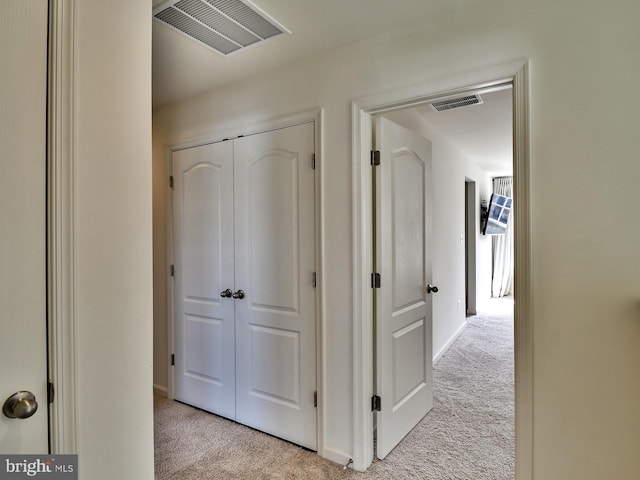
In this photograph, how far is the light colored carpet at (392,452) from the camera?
6.37 feet

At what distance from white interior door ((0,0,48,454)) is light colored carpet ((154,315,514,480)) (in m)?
1.40

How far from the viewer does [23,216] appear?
87 cm

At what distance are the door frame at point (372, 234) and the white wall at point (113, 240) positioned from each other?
113 cm

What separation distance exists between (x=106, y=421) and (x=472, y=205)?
5.69 metres

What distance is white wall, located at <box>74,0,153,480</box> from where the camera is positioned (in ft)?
3.21

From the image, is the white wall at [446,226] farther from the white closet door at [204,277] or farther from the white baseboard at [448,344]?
the white closet door at [204,277]

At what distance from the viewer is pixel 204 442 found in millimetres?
2256

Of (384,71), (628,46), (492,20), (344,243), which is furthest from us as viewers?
(344,243)

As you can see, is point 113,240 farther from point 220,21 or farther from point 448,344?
point 448,344

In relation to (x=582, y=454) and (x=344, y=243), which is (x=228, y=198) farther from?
(x=582, y=454)

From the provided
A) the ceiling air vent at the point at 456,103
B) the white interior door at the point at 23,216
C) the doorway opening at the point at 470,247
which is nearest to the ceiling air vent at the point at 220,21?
the white interior door at the point at 23,216

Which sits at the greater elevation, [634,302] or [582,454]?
[634,302]

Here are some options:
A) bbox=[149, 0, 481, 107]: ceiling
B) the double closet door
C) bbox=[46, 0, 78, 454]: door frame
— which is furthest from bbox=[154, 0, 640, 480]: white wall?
bbox=[46, 0, 78, 454]: door frame

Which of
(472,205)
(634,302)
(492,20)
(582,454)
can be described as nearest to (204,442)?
(582,454)
